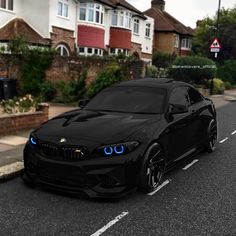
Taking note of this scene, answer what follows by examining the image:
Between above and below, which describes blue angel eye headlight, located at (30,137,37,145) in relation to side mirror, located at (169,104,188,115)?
below

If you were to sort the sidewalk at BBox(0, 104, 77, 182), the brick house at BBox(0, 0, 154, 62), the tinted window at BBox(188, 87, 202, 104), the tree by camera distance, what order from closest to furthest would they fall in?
1. the sidewalk at BBox(0, 104, 77, 182)
2. the tinted window at BBox(188, 87, 202, 104)
3. the brick house at BBox(0, 0, 154, 62)
4. the tree

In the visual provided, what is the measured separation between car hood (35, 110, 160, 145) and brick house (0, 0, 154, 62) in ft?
49.6

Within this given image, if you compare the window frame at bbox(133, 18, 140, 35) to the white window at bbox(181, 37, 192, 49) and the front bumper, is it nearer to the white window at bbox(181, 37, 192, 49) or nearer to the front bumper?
the white window at bbox(181, 37, 192, 49)

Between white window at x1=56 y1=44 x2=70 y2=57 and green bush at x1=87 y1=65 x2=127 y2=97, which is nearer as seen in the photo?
green bush at x1=87 y1=65 x2=127 y2=97

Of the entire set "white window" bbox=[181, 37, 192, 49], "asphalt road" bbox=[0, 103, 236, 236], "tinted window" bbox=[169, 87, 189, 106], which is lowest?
"asphalt road" bbox=[0, 103, 236, 236]

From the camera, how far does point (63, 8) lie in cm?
2830

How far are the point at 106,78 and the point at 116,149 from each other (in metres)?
10.7

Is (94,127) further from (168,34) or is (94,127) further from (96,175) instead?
(168,34)

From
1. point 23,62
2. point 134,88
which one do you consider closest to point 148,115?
point 134,88

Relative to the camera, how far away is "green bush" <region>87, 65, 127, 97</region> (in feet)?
51.5

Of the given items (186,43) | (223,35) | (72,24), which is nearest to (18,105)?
(72,24)

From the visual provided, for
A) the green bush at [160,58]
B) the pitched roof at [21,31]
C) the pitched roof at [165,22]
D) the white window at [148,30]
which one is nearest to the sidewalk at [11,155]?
the pitched roof at [21,31]

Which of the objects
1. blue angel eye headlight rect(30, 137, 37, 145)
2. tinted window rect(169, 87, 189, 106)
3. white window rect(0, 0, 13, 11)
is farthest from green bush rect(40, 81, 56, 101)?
blue angel eye headlight rect(30, 137, 37, 145)

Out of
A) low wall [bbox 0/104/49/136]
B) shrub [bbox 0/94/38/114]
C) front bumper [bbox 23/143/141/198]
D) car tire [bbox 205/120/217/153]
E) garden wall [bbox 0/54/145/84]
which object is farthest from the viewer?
garden wall [bbox 0/54/145/84]
